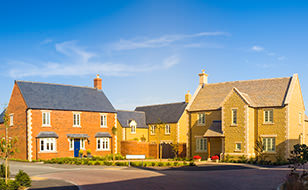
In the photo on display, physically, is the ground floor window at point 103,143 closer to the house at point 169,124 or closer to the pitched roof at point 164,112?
the house at point 169,124

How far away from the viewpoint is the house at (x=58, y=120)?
40.6 m

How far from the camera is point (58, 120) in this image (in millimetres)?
42500

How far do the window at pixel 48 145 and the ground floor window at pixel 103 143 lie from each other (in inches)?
252

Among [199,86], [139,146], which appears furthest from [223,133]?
[139,146]

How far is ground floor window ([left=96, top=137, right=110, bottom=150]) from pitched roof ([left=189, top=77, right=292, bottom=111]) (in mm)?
12538

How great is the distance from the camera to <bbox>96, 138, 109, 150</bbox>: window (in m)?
46.2

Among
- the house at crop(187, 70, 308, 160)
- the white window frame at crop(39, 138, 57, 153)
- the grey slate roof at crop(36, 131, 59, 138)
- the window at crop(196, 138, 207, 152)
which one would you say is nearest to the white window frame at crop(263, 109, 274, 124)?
the house at crop(187, 70, 308, 160)

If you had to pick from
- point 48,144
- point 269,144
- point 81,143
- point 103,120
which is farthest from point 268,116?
point 48,144

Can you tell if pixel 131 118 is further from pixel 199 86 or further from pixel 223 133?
pixel 223 133

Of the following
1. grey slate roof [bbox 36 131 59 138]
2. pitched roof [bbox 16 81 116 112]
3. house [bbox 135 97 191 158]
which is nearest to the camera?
grey slate roof [bbox 36 131 59 138]

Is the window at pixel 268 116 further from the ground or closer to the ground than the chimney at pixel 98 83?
closer to the ground

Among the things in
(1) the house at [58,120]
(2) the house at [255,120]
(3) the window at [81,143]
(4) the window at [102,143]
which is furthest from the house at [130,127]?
(2) the house at [255,120]

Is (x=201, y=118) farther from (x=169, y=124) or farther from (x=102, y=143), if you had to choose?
(x=102, y=143)

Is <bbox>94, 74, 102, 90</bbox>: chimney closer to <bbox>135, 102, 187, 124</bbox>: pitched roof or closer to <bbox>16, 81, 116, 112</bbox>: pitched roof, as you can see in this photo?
<bbox>16, 81, 116, 112</bbox>: pitched roof
